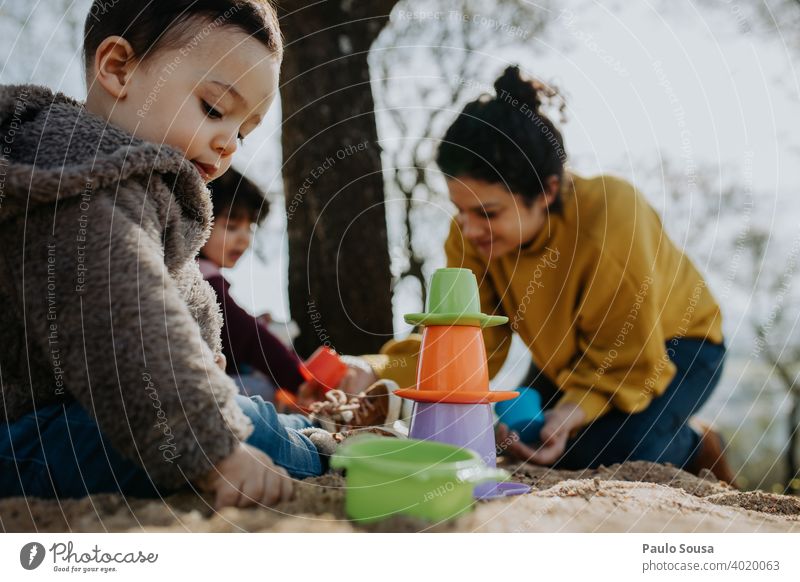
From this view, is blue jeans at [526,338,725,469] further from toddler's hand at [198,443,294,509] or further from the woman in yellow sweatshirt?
toddler's hand at [198,443,294,509]

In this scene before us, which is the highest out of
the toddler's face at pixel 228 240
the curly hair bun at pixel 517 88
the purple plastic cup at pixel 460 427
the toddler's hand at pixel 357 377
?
the curly hair bun at pixel 517 88

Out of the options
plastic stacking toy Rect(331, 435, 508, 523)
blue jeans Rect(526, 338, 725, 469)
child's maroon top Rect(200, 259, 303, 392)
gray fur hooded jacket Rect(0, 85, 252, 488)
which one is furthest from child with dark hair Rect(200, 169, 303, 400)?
plastic stacking toy Rect(331, 435, 508, 523)

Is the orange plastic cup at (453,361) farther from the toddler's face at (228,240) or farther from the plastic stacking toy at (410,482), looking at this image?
the toddler's face at (228,240)

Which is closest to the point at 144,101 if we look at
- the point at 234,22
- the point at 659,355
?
the point at 234,22

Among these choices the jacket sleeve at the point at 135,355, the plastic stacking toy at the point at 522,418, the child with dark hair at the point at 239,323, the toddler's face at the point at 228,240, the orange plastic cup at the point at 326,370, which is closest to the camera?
the jacket sleeve at the point at 135,355

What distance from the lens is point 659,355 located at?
4.55ft

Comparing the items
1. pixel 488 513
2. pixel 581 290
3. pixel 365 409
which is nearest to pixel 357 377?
pixel 365 409

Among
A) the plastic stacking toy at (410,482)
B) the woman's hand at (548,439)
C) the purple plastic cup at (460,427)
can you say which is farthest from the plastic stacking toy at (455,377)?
the woman's hand at (548,439)

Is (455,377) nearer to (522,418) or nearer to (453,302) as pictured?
(453,302)

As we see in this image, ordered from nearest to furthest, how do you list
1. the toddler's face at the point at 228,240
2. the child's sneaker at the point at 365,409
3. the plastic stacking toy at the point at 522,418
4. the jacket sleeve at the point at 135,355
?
the jacket sleeve at the point at 135,355 → the child's sneaker at the point at 365,409 → the plastic stacking toy at the point at 522,418 → the toddler's face at the point at 228,240

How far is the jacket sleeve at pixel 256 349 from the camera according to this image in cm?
160

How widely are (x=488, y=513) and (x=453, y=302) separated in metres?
0.29

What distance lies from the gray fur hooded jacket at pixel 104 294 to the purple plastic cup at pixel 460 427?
290mm

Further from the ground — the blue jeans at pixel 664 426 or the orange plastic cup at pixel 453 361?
the orange plastic cup at pixel 453 361
